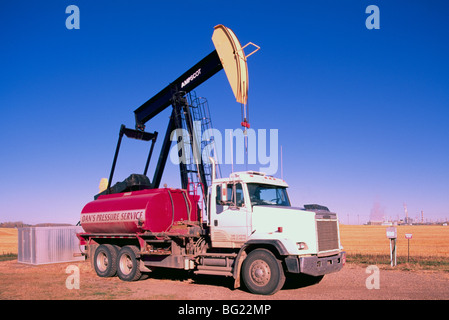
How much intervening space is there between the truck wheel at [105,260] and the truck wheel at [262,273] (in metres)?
6.23

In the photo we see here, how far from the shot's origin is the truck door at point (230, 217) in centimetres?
1111

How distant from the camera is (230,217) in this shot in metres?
11.5

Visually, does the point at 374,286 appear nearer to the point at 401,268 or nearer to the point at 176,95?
the point at 401,268

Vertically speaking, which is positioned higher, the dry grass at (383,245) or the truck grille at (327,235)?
the truck grille at (327,235)

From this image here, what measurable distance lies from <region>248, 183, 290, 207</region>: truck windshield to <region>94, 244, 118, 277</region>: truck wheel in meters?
6.55

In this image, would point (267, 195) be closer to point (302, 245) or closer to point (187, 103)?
point (302, 245)

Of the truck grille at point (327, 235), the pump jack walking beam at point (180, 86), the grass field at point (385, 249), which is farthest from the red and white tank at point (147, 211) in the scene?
the grass field at point (385, 249)

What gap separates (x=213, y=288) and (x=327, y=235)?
12.1 ft

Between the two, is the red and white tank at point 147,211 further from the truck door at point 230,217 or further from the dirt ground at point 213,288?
the truck door at point 230,217

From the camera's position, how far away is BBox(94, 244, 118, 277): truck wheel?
48.2ft

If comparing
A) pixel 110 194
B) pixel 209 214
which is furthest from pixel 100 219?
pixel 209 214

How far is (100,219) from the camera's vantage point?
15.3 metres

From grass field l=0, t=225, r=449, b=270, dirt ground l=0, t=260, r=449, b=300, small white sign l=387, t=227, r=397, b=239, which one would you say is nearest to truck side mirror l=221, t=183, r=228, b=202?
dirt ground l=0, t=260, r=449, b=300

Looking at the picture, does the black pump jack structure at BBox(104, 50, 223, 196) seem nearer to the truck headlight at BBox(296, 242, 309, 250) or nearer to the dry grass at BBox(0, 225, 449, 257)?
the truck headlight at BBox(296, 242, 309, 250)
